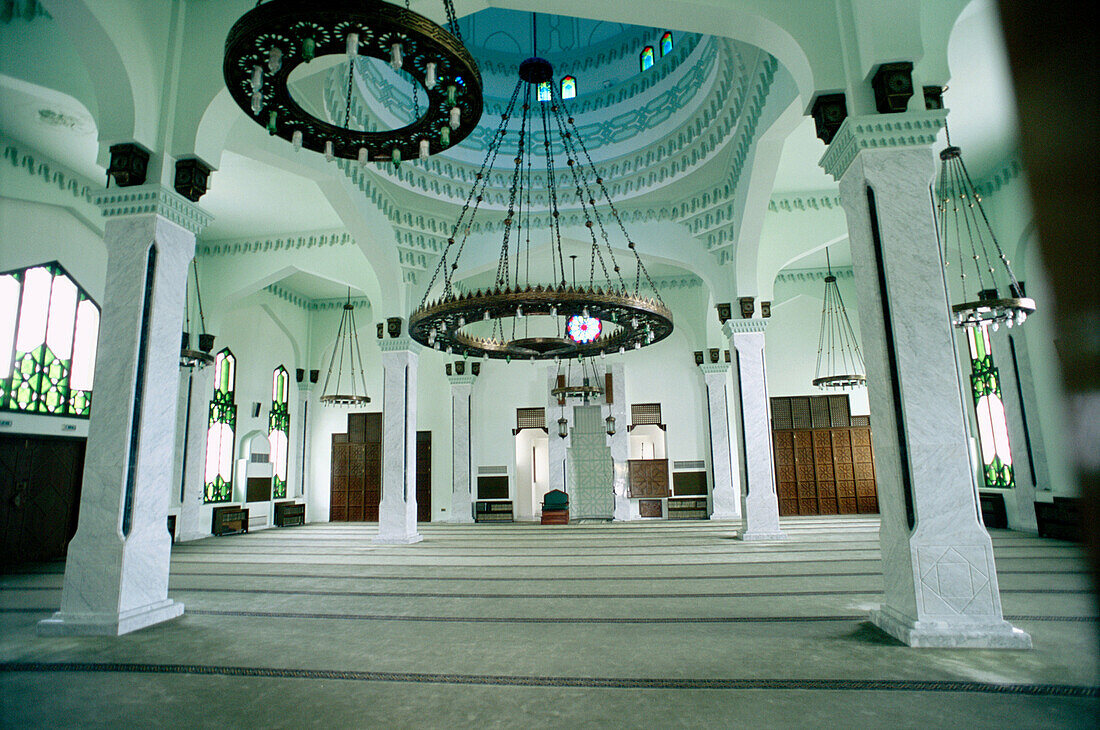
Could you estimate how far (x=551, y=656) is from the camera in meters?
3.34

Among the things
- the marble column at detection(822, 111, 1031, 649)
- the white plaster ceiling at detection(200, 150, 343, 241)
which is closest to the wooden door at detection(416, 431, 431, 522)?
the white plaster ceiling at detection(200, 150, 343, 241)

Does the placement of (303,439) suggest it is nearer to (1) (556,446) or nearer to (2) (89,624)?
(1) (556,446)

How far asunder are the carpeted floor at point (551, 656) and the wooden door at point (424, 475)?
7.20 metres

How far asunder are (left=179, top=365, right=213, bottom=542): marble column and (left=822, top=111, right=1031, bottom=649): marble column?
9.79m

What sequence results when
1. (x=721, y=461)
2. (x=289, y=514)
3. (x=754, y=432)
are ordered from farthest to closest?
(x=289, y=514)
(x=721, y=461)
(x=754, y=432)

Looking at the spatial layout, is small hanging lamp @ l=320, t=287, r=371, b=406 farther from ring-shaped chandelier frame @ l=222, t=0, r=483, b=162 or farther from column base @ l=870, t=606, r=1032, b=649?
column base @ l=870, t=606, r=1032, b=649

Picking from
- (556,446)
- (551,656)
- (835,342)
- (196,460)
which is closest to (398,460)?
(196,460)

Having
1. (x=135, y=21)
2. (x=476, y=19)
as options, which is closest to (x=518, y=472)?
(x=476, y=19)

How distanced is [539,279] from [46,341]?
7746 millimetres

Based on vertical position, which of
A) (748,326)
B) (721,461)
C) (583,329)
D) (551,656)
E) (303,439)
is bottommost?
(551,656)

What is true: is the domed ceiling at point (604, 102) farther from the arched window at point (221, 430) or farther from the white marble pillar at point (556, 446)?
the arched window at point (221, 430)

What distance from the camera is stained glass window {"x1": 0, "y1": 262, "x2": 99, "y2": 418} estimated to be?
7.22 meters

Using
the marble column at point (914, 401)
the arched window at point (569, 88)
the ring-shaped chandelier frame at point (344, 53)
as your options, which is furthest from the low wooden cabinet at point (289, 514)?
the marble column at point (914, 401)

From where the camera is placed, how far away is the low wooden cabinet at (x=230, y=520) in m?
10.5
